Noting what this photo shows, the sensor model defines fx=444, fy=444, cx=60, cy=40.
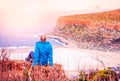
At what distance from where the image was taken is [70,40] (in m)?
6.92

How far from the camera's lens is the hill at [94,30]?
6949 mm

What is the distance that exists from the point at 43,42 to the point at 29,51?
1.36 meters

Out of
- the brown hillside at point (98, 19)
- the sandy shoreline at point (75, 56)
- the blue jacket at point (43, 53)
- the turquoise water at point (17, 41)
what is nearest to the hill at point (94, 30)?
the brown hillside at point (98, 19)

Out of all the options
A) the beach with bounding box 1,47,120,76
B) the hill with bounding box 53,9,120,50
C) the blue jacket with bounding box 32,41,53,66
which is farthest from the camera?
the hill with bounding box 53,9,120,50

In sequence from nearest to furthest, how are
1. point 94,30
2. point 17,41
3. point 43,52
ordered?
point 43,52, point 17,41, point 94,30

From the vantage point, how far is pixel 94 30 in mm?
6977

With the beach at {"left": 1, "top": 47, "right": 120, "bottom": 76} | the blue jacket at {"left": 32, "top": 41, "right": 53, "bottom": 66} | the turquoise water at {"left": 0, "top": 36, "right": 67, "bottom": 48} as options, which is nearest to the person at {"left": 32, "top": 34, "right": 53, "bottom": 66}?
the blue jacket at {"left": 32, "top": 41, "right": 53, "bottom": 66}

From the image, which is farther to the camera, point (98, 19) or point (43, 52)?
point (98, 19)

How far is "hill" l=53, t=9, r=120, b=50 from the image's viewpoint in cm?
695

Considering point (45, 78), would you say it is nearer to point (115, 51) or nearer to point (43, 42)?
point (43, 42)

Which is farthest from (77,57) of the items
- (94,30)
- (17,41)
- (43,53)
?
(43,53)

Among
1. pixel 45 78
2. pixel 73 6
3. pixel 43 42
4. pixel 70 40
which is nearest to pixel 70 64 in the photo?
pixel 70 40

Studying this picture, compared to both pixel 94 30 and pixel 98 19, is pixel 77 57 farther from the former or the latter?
pixel 98 19

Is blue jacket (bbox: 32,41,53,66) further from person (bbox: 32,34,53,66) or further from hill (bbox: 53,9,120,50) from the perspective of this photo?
hill (bbox: 53,9,120,50)
